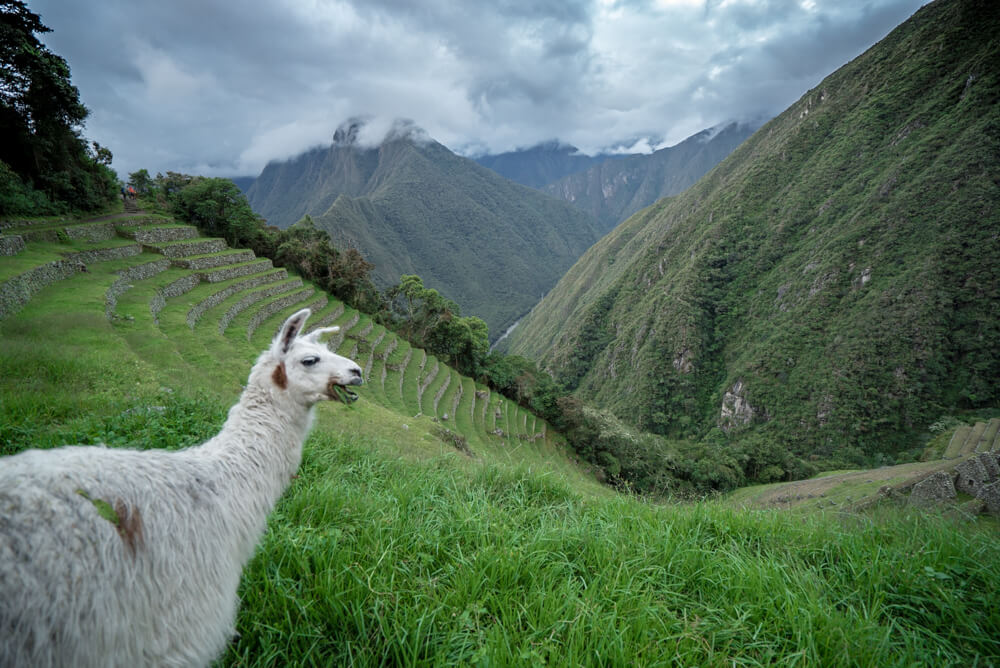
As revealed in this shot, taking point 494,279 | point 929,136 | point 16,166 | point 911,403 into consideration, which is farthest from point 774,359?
point 494,279

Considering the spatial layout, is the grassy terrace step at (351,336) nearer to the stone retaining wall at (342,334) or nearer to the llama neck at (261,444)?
the stone retaining wall at (342,334)

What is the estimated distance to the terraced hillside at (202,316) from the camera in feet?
32.5

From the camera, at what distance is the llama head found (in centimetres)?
237

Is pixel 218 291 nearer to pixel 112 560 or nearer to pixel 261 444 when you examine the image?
pixel 261 444

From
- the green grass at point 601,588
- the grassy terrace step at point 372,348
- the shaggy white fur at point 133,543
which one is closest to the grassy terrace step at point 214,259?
the grassy terrace step at point 372,348

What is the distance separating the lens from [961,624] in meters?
2.21

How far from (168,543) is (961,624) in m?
4.12

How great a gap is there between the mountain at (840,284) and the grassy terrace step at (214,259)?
60344 millimetres

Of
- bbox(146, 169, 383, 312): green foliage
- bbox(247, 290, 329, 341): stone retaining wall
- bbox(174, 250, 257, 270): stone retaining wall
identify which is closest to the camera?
bbox(247, 290, 329, 341): stone retaining wall

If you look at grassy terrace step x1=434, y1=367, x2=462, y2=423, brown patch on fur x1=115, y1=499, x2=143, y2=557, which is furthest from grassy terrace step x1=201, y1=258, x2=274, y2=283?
brown patch on fur x1=115, y1=499, x2=143, y2=557

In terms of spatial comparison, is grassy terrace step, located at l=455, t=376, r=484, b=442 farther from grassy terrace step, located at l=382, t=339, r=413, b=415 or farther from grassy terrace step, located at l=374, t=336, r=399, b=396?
grassy terrace step, located at l=374, t=336, r=399, b=396

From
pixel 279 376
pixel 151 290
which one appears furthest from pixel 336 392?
pixel 151 290

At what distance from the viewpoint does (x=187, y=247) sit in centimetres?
2161

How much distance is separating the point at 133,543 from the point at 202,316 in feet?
60.1
